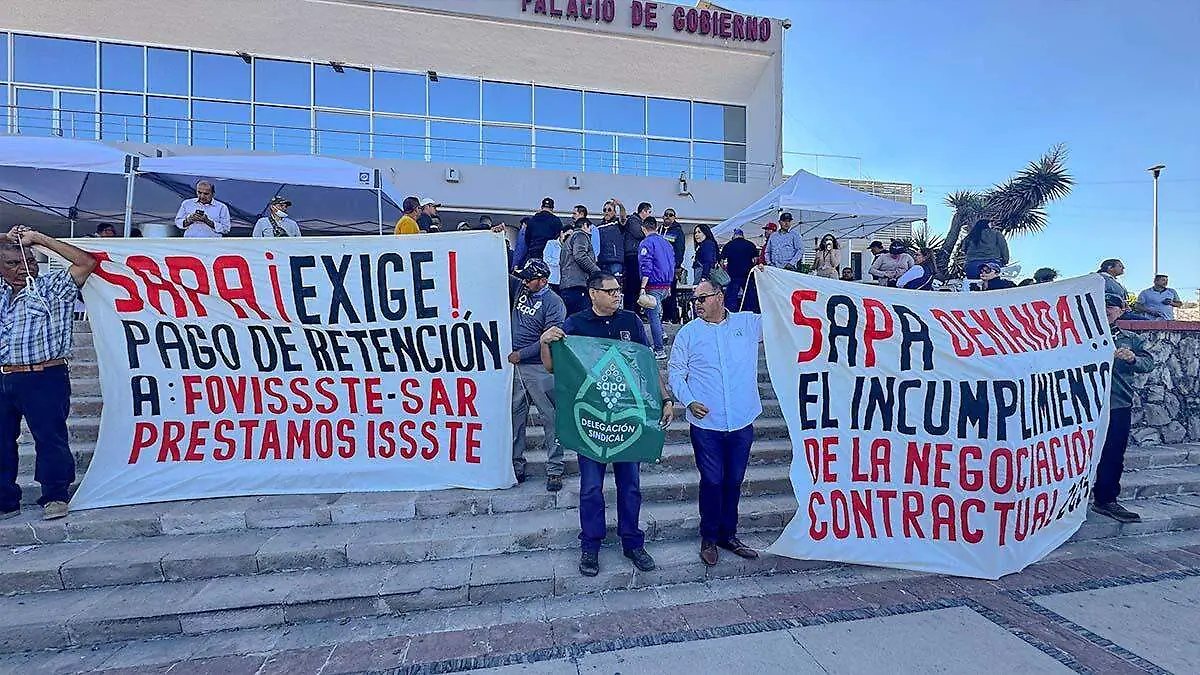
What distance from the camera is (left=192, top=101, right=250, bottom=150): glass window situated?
13.3 meters

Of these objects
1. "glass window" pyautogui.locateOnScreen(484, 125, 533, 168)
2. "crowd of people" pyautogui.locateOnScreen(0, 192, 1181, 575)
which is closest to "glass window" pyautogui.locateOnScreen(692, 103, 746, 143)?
"glass window" pyautogui.locateOnScreen(484, 125, 533, 168)

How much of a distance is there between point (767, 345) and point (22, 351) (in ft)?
16.8

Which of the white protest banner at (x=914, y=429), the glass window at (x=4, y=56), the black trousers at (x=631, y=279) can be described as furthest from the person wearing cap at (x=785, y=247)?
the glass window at (x=4, y=56)

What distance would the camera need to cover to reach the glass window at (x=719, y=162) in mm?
15844

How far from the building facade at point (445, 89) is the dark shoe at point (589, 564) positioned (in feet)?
39.4

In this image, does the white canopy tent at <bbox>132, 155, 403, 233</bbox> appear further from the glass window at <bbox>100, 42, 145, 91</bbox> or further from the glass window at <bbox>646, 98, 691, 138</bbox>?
the glass window at <bbox>646, 98, 691, 138</bbox>

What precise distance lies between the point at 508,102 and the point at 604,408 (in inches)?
529

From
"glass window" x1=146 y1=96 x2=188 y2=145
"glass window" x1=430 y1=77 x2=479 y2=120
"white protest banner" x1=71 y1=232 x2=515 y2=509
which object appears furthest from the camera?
"glass window" x1=430 y1=77 x2=479 y2=120

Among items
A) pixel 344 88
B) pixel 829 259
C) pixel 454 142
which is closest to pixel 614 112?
pixel 454 142

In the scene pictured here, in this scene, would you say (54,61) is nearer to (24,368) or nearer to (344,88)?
(344,88)

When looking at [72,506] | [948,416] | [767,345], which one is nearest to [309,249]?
[72,506]

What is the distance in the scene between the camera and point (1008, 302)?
4246mm

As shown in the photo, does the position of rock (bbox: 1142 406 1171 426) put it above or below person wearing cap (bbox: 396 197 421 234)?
below

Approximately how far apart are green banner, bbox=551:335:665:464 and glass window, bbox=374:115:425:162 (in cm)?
1222
